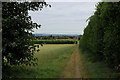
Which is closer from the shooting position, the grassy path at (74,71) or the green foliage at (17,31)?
the green foliage at (17,31)

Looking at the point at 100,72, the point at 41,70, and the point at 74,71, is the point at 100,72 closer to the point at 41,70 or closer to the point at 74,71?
the point at 74,71

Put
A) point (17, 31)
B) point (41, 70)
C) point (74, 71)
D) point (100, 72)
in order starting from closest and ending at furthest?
point (17, 31), point (100, 72), point (41, 70), point (74, 71)

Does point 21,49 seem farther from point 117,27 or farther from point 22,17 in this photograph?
point 117,27

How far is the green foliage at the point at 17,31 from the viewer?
15.5 metres

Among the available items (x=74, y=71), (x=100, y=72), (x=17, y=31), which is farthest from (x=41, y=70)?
(x=17, y=31)

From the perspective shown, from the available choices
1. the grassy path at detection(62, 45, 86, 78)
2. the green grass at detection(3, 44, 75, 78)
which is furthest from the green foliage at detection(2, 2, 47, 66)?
the grassy path at detection(62, 45, 86, 78)

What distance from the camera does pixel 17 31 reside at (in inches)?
618

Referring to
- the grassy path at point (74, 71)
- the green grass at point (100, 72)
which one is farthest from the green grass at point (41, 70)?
the green grass at point (100, 72)

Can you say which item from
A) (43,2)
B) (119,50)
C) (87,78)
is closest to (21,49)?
(43,2)

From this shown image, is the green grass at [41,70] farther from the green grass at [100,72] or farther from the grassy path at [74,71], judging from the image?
the green grass at [100,72]

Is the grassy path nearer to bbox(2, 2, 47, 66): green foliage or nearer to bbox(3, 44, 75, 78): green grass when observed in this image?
bbox(3, 44, 75, 78): green grass

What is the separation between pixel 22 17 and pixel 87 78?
18.6 feet

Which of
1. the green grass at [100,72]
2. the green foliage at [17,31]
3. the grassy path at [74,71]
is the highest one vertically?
the green foliage at [17,31]

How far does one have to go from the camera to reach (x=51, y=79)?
17469mm
